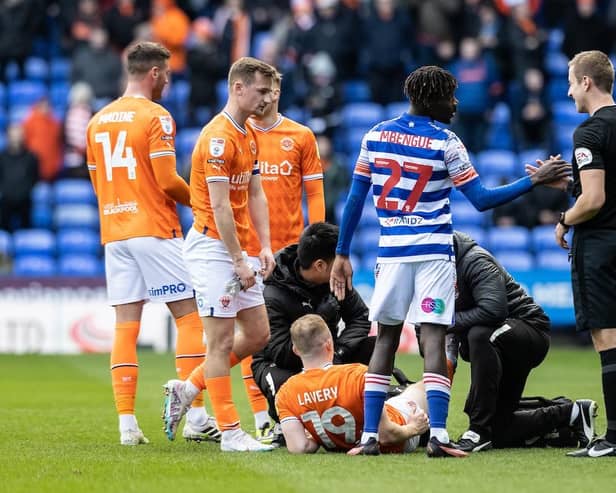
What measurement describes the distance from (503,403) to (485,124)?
13628mm

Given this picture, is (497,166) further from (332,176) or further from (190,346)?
(190,346)

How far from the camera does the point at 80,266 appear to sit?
19531mm

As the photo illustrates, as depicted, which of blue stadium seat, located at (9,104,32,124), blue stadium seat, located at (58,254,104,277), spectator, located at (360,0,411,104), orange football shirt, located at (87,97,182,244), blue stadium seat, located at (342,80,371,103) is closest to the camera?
orange football shirt, located at (87,97,182,244)

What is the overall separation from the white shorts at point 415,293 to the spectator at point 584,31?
49.6 feet

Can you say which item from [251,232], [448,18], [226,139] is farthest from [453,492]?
[448,18]

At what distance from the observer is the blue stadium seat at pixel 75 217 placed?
20438 mm

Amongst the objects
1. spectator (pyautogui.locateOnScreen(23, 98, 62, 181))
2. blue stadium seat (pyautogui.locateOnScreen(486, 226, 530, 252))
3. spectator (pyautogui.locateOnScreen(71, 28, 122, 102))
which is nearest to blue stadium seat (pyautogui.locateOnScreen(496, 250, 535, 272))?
blue stadium seat (pyautogui.locateOnScreen(486, 226, 530, 252))

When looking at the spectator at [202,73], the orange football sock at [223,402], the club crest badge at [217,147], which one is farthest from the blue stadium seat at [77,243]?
the club crest badge at [217,147]

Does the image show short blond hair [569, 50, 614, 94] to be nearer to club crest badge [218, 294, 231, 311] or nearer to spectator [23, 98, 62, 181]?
club crest badge [218, 294, 231, 311]

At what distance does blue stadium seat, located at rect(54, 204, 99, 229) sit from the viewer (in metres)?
20.4

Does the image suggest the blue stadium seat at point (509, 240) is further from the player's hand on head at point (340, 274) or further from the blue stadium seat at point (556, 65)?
the player's hand on head at point (340, 274)

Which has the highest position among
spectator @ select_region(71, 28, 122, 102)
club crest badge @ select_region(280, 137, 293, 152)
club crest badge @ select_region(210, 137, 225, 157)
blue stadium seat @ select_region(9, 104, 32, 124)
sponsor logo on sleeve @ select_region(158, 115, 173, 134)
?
spectator @ select_region(71, 28, 122, 102)

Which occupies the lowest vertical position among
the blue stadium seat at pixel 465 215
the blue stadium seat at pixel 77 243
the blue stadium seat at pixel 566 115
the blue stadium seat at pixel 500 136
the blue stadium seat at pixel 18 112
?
the blue stadium seat at pixel 77 243

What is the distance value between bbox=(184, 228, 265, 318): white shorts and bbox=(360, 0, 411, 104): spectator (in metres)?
14.1
